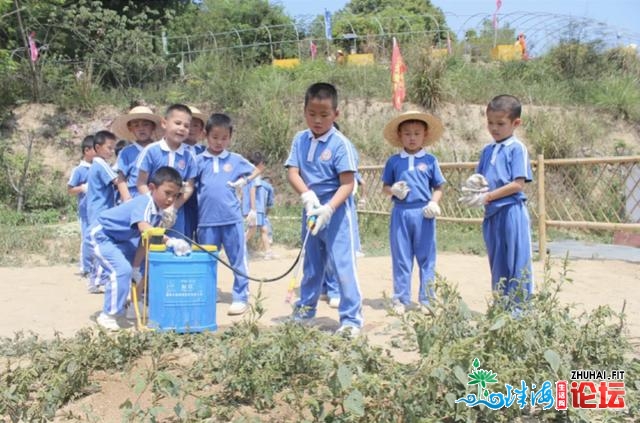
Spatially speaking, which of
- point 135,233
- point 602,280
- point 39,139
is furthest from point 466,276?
point 39,139

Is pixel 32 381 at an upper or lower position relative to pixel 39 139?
lower

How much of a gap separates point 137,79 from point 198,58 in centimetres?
168

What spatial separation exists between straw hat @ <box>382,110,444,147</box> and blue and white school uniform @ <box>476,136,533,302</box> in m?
0.82

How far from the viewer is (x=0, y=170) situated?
13.2 metres

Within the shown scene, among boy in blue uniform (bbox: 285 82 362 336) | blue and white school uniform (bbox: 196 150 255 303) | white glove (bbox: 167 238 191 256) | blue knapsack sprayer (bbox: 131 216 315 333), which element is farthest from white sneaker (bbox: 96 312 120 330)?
boy in blue uniform (bbox: 285 82 362 336)

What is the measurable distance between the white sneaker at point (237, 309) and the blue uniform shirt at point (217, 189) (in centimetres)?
63

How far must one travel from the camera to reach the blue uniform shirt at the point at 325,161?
3965 mm

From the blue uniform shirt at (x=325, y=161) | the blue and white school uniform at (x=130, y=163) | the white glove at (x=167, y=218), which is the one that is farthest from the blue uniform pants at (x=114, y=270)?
the blue uniform shirt at (x=325, y=161)

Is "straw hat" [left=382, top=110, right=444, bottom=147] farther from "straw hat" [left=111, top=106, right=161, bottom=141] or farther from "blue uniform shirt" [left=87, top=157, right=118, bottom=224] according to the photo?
"blue uniform shirt" [left=87, top=157, right=118, bottom=224]

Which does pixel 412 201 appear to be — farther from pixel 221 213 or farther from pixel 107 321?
pixel 107 321

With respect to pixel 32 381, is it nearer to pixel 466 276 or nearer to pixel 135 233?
pixel 135 233

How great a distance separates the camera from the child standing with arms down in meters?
4.94

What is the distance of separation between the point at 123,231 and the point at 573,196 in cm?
726

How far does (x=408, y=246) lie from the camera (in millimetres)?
4984
